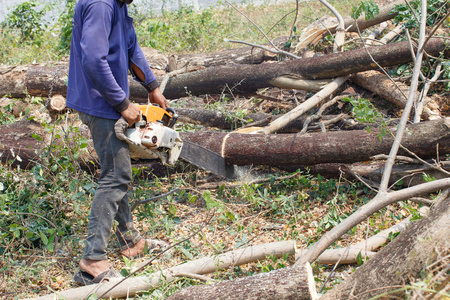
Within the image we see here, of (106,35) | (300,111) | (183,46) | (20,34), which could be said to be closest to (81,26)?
(106,35)

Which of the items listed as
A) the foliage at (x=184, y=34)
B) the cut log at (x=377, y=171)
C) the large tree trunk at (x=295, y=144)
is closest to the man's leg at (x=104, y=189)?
the large tree trunk at (x=295, y=144)

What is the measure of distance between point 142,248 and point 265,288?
57.0 inches

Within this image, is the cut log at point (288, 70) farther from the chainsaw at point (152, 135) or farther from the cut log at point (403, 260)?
the cut log at point (403, 260)

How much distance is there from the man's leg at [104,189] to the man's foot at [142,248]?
326 mm

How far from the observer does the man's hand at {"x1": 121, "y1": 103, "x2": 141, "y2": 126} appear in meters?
2.66

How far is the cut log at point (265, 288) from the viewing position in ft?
6.25

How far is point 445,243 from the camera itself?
158 cm

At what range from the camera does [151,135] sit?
2.75m

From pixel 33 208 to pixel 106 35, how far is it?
1.70 meters

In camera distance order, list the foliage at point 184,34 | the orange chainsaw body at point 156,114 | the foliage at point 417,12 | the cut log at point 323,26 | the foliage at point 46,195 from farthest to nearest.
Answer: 1. the foliage at point 184,34
2. the cut log at point 323,26
3. the foliage at point 417,12
4. the foliage at point 46,195
5. the orange chainsaw body at point 156,114

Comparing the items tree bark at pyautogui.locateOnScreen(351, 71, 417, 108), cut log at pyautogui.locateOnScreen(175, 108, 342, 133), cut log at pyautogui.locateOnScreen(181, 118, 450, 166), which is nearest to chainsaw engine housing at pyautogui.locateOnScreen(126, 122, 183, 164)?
cut log at pyautogui.locateOnScreen(181, 118, 450, 166)

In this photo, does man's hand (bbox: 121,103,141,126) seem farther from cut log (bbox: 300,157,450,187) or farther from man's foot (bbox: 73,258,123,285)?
cut log (bbox: 300,157,450,187)

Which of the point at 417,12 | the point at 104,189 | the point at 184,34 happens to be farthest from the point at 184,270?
the point at 184,34

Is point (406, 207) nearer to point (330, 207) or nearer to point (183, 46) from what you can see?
point (330, 207)
